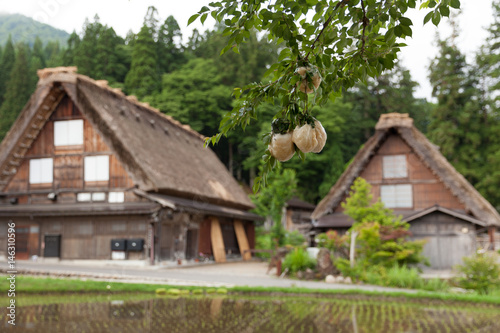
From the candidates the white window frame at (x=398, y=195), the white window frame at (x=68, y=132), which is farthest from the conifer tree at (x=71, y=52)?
the white window frame at (x=398, y=195)

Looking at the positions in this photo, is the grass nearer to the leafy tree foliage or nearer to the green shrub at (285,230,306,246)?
the leafy tree foliage

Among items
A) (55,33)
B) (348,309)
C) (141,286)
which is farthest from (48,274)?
(55,33)

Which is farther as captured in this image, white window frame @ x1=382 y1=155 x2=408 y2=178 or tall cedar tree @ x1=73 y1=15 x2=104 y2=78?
tall cedar tree @ x1=73 y1=15 x2=104 y2=78

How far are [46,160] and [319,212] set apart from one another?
11.9 meters

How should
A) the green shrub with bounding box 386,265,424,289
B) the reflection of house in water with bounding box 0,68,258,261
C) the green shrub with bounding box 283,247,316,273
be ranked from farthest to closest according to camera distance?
the reflection of house in water with bounding box 0,68,258,261 → the green shrub with bounding box 283,247,316,273 → the green shrub with bounding box 386,265,424,289

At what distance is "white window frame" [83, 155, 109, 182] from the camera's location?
20938mm

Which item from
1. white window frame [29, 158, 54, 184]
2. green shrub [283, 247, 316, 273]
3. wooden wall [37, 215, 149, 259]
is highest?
white window frame [29, 158, 54, 184]

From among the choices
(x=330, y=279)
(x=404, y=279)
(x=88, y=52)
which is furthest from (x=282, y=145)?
(x=88, y=52)

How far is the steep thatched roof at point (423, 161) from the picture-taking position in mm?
20453

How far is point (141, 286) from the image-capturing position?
13.5 meters

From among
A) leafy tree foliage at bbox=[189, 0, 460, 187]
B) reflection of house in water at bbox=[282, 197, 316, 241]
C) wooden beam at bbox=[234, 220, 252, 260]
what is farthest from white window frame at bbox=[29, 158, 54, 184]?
leafy tree foliage at bbox=[189, 0, 460, 187]

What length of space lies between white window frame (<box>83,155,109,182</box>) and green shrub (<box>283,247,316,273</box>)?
8.47m

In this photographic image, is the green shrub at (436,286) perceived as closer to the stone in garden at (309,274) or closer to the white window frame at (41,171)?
the stone in garden at (309,274)

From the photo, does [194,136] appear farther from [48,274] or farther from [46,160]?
[48,274]
